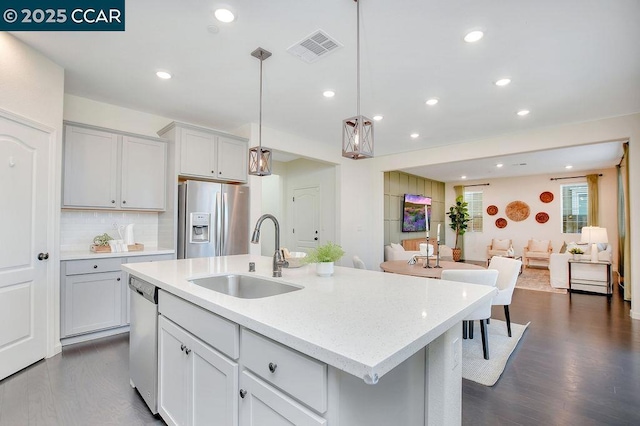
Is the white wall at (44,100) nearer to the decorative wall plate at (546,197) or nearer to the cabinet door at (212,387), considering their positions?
the cabinet door at (212,387)

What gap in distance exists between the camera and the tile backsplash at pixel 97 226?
3449mm

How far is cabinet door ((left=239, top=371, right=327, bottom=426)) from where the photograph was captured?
92cm

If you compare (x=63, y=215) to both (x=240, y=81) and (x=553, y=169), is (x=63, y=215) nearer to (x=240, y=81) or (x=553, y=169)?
(x=240, y=81)

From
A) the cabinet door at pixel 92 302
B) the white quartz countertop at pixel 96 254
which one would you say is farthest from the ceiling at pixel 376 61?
the cabinet door at pixel 92 302

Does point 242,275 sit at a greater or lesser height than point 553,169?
lesser

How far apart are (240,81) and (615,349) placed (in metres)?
4.64

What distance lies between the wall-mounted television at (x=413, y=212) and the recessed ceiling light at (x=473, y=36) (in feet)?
18.3

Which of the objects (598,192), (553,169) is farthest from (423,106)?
(598,192)

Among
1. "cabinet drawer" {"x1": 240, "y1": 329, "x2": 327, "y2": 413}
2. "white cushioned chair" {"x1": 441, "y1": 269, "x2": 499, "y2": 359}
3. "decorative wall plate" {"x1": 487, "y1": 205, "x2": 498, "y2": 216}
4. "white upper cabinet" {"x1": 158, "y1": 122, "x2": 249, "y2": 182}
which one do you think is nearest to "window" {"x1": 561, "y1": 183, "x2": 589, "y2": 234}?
"decorative wall plate" {"x1": 487, "y1": 205, "x2": 498, "y2": 216}

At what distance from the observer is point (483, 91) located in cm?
331

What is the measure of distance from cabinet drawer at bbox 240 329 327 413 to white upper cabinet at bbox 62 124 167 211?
3.15 meters

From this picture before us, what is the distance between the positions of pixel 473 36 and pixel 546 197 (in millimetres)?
8326

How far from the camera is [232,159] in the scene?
13.9ft

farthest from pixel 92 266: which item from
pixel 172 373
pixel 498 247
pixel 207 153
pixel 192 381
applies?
pixel 498 247
